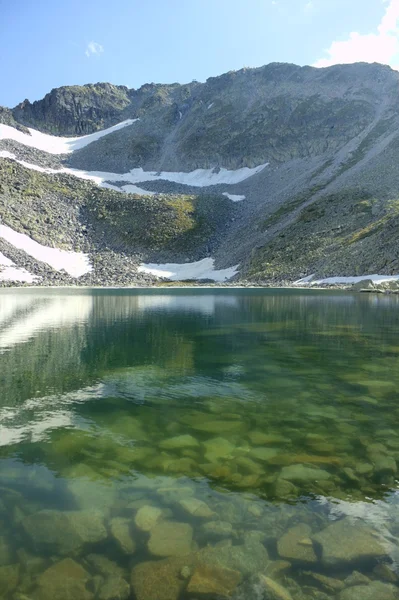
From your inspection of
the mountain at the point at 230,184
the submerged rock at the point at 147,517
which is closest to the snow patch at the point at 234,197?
the mountain at the point at 230,184

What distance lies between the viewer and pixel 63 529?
5445 millimetres

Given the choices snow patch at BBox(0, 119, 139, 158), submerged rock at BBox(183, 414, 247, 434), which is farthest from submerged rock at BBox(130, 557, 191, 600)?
snow patch at BBox(0, 119, 139, 158)

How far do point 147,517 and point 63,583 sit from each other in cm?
143

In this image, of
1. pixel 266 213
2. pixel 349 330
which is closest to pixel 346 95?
pixel 266 213

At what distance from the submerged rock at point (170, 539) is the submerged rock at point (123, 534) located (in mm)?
226

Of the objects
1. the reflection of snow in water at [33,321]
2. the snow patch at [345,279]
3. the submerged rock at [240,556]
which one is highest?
the snow patch at [345,279]

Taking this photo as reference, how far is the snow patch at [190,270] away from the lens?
298ft

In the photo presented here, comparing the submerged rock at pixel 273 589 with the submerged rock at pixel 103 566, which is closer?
the submerged rock at pixel 273 589

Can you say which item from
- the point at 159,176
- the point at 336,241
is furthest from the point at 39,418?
the point at 159,176

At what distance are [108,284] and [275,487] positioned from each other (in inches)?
3246

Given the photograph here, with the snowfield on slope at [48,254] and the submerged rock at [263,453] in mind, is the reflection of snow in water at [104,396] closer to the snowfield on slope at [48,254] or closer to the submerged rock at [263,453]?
the submerged rock at [263,453]

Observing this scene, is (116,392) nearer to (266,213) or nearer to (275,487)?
(275,487)

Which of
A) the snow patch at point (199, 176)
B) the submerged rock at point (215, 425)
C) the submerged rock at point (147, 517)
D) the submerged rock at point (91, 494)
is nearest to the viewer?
the submerged rock at point (147, 517)

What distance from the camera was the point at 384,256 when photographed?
63.3 m
